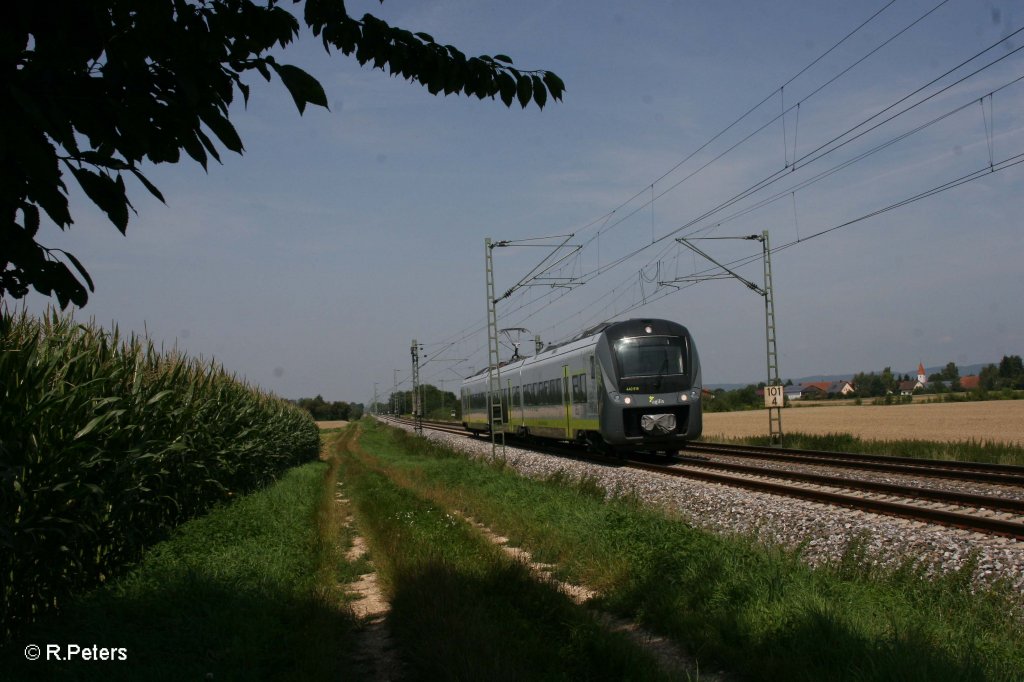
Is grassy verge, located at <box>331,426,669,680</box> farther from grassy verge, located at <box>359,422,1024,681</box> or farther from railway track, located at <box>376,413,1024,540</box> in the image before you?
railway track, located at <box>376,413,1024,540</box>

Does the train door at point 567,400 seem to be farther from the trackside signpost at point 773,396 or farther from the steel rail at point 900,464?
the trackside signpost at point 773,396

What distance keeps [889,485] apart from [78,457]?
11.7m

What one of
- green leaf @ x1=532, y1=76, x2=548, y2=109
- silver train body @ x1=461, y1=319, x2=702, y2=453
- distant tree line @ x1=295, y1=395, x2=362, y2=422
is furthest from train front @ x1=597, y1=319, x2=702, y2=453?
distant tree line @ x1=295, y1=395, x2=362, y2=422

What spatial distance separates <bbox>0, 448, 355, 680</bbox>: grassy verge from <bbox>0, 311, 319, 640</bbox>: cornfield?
0.37 metres

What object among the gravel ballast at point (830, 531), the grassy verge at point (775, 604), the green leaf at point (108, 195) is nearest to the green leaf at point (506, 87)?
the green leaf at point (108, 195)

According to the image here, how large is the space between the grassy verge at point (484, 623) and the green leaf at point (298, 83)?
3.71 meters

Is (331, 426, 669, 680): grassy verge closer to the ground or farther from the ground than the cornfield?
closer to the ground

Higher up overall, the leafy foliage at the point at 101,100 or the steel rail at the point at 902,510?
the leafy foliage at the point at 101,100

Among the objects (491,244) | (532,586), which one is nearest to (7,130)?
(532,586)

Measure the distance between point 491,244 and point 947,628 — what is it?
22801 millimetres

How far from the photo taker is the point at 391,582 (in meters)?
8.38

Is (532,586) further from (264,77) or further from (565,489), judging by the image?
(565,489)

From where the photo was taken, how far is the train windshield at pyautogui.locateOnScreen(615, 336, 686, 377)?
67.7ft

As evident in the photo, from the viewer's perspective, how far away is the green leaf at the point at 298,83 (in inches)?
101
